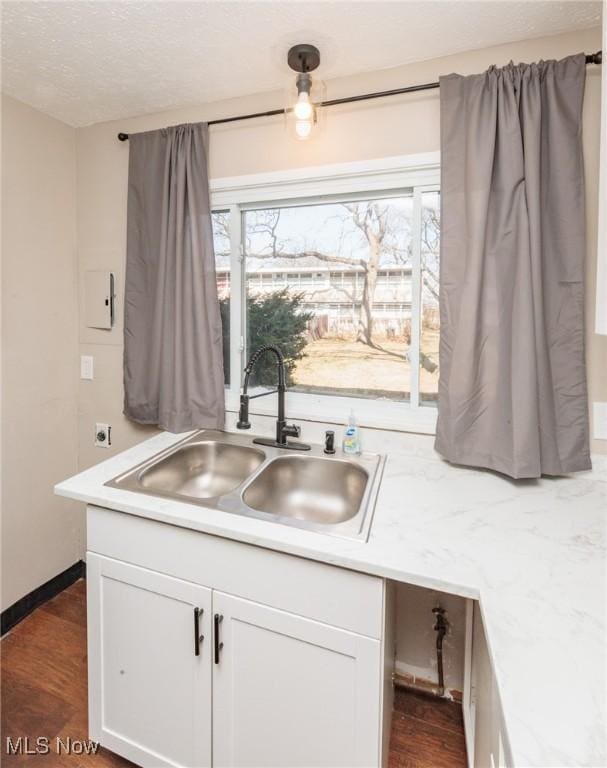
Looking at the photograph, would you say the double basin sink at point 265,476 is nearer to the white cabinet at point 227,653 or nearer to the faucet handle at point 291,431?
the faucet handle at point 291,431

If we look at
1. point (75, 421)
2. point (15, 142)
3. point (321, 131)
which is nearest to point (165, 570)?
point (75, 421)

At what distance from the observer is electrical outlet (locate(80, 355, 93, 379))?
2.13 metres

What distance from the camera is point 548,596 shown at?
806mm

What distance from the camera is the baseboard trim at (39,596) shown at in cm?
186

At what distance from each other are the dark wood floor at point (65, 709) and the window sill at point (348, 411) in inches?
43.1

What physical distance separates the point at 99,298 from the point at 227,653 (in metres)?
1.75

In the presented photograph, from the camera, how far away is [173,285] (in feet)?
5.90

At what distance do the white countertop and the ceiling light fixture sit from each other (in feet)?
4.31

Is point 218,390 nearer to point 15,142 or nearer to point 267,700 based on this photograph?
point 267,700

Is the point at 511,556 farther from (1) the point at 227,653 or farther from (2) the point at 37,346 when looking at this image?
(2) the point at 37,346

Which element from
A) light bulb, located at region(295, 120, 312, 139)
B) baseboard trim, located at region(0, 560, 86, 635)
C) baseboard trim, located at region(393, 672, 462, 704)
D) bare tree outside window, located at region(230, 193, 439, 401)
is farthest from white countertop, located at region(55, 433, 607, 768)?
light bulb, located at region(295, 120, 312, 139)

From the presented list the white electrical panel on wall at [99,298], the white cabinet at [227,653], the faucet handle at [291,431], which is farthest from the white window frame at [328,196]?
the white cabinet at [227,653]

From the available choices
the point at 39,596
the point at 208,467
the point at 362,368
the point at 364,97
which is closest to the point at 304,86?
the point at 364,97

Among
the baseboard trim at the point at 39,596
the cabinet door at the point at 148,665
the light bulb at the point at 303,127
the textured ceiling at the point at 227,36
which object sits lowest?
the baseboard trim at the point at 39,596
